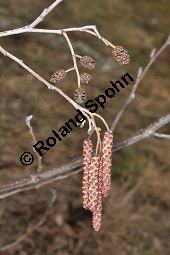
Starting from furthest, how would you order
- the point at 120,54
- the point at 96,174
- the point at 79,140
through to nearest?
the point at 79,140 < the point at 96,174 < the point at 120,54

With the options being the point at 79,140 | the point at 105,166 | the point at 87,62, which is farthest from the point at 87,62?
the point at 79,140

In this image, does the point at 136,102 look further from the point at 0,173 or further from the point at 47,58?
the point at 0,173

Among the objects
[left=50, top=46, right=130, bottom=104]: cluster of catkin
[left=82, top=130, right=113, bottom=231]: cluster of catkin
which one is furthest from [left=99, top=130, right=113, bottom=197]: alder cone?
[left=50, top=46, right=130, bottom=104]: cluster of catkin

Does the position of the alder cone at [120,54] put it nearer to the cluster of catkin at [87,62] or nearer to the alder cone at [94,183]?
the cluster of catkin at [87,62]

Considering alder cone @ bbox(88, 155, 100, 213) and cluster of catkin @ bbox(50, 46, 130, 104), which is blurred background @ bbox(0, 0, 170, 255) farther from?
cluster of catkin @ bbox(50, 46, 130, 104)

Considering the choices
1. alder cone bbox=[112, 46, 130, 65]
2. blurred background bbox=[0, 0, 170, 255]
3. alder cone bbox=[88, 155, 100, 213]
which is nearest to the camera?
alder cone bbox=[112, 46, 130, 65]

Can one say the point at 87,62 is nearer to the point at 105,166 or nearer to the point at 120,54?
the point at 120,54

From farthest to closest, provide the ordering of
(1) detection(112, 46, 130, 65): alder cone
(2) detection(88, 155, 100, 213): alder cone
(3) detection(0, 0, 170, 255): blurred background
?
(3) detection(0, 0, 170, 255): blurred background
(2) detection(88, 155, 100, 213): alder cone
(1) detection(112, 46, 130, 65): alder cone
